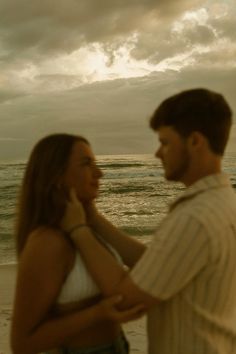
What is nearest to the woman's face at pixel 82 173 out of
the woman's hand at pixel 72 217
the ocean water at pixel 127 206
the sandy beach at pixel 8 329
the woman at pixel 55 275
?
the woman at pixel 55 275

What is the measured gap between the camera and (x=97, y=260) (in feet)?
6.36

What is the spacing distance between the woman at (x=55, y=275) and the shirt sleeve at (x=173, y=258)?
0.43ft

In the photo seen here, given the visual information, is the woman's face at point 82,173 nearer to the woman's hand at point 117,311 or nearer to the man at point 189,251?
the man at point 189,251

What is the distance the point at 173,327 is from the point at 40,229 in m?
0.65

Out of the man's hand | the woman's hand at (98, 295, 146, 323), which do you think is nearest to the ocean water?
the man's hand

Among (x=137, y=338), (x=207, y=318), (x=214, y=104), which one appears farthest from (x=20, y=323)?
(x=137, y=338)

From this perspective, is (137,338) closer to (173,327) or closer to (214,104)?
(173,327)

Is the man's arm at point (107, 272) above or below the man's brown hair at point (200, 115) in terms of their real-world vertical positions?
below

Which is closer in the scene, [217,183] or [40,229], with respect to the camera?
[217,183]

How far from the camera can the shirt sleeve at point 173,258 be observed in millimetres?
1769

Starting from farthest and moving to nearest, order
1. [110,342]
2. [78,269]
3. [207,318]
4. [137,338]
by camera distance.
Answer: [137,338] → [110,342] → [78,269] → [207,318]

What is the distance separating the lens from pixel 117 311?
189cm

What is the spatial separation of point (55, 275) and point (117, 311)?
285 mm

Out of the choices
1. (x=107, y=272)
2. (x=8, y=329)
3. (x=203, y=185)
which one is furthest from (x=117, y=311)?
(x=8, y=329)
